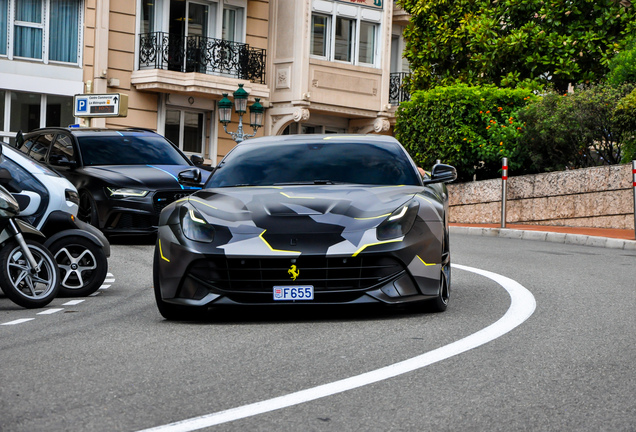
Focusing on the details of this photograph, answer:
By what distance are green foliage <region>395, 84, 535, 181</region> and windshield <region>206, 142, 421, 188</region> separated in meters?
Result: 15.3

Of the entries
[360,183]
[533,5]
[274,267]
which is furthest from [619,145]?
[274,267]

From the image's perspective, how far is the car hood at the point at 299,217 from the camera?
721cm

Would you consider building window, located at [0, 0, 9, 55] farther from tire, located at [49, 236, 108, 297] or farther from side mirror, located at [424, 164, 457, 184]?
side mirror, located at [424, 164, 457, 184]

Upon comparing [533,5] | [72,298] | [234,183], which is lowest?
[72,298]

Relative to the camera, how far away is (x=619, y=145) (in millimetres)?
21922

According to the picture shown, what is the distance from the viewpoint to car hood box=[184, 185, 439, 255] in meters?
7.21

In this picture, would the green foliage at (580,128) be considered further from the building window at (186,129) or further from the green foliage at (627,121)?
the building window at (186,129)

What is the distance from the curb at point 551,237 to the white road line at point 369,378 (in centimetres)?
901

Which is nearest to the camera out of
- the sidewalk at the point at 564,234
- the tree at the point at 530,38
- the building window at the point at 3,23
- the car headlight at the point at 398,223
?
the car headlight at the point at 398,223

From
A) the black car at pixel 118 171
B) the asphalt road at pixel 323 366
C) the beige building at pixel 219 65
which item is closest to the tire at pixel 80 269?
the asphalt road at pixel 323 366

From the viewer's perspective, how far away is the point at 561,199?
71.0ft

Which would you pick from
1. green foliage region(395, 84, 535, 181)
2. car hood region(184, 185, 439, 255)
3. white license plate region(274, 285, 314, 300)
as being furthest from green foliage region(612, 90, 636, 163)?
white license plate region(274, 285, 314, 300)

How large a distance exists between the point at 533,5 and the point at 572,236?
11.3 metres

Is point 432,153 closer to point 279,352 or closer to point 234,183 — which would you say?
point 234,183
